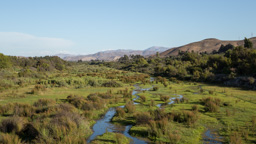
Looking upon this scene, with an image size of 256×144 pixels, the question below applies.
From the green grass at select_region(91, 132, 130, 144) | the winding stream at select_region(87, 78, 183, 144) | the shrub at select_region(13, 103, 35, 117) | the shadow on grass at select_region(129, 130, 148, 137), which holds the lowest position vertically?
the winding stream at select_region(87, 78, 183, 144)

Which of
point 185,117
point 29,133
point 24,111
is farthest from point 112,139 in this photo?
point 24,111

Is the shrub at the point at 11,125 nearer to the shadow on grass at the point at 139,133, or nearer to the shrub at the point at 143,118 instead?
the shadow on grass at the point at 139,133

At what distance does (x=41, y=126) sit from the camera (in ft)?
33.7

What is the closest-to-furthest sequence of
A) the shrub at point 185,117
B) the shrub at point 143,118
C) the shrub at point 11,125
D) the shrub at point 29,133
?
1. the shrub at point 29,133
2. the shrub at point 11,125
3. the shrub at point 185,117
4. the shrub at point 143,118

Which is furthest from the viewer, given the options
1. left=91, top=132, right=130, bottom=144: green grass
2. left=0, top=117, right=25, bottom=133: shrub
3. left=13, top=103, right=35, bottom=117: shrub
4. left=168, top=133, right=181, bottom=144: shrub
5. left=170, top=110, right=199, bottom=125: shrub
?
left=13, top=103, right=35, bottom=117: shrub

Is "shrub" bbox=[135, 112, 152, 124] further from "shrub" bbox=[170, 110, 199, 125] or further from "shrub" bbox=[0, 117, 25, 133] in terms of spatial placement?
"shrub" bbox=[0, 117, 25, 133]

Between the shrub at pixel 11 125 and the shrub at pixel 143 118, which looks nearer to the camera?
the shrub at pixel 11 125

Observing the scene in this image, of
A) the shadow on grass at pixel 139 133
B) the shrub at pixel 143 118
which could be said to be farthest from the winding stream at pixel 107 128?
the shrub at pixel 143 118

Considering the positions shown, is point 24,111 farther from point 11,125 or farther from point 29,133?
point 29,133

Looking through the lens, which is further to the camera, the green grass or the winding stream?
the winding stream

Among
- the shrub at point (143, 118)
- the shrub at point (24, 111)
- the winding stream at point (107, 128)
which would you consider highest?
the shrub at point (24, 111)

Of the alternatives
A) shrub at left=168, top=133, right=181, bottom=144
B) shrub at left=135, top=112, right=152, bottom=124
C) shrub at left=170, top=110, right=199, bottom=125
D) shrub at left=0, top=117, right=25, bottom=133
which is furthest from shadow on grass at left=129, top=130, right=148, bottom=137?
shrub at left=0, top=117, right=25, bottom=133

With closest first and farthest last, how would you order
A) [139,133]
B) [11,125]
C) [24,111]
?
[11,125] < [139,133] < [24,111]

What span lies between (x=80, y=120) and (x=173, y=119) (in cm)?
666
